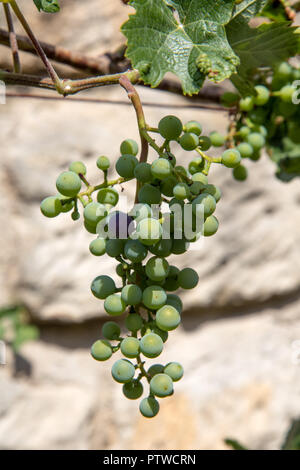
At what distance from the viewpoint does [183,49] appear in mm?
412

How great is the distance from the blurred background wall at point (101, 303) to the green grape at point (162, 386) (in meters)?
0.84

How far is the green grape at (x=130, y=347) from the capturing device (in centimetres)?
40

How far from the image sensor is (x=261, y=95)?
0.60 meters

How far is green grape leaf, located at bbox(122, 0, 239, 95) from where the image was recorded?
396 mm

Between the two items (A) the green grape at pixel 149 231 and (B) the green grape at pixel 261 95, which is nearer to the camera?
(A) the green grape at pixel 149 231

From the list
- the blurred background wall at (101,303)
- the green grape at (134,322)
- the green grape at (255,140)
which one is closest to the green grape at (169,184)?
the green grape at (134,322)

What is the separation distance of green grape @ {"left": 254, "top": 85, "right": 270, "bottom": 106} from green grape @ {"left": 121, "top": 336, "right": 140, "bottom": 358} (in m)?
0.37

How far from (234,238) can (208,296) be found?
18 cm

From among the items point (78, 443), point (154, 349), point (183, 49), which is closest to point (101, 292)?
point (154, 349)

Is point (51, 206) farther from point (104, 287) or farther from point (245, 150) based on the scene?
point (245, 150)

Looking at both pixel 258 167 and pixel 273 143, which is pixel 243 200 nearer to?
pixel 258 167

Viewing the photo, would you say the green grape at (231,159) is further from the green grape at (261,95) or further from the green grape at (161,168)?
the green grape at (261,95)

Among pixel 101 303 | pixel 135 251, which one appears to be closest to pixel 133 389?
pixel 135 251

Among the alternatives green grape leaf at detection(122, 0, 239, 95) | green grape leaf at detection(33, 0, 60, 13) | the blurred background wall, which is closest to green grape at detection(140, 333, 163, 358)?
green grape leaf at detection(122, 0, 239, 95)
